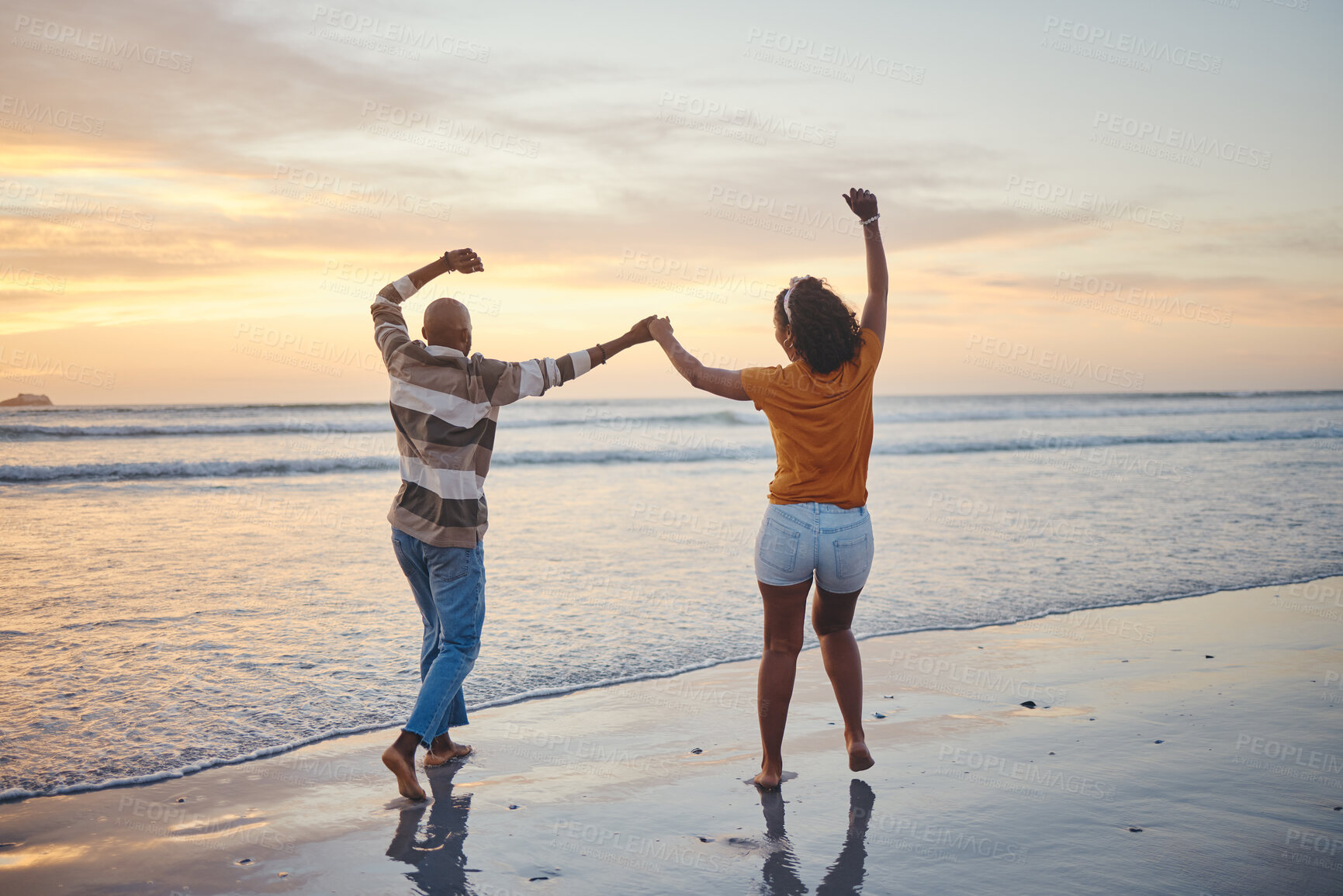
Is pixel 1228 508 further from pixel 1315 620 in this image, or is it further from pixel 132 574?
pixel 132 574

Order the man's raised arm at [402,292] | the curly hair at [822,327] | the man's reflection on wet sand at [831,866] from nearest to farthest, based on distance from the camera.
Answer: the man's reflection on wet sand at [831,866] → the curly hair at [822,327] → the man's raised arm at [402,292]

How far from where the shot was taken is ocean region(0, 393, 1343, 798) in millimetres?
4621

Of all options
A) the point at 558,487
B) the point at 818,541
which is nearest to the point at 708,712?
the point at 818,541

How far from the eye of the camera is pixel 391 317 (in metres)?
3.80

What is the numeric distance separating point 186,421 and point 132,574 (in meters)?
24.9

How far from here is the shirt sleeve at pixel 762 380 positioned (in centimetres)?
336

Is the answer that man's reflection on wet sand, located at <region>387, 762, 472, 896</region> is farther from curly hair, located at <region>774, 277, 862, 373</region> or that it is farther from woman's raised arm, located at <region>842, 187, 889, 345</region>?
woman's raised arm, located at <region>842, 187, 889, 345</region>

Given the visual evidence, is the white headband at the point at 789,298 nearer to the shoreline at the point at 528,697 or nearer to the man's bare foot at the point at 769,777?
the man's bare foot at the point at 769,777

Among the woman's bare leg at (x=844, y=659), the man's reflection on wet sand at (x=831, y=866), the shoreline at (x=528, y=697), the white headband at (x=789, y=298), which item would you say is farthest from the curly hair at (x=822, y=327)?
the shoreline at (x=528, y=697)

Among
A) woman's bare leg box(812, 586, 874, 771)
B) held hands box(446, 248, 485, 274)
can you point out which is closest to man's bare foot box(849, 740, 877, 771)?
woman's bare leg box(812, 586, 874, 771)

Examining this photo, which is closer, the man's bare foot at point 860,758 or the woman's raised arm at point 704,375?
the woman's raised arm at point 704,375

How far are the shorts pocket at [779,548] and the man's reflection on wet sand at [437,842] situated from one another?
1.51 metres

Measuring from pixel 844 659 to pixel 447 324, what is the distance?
2123 millimetres

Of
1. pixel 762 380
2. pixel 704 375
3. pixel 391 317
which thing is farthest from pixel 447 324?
pixel 762 380
